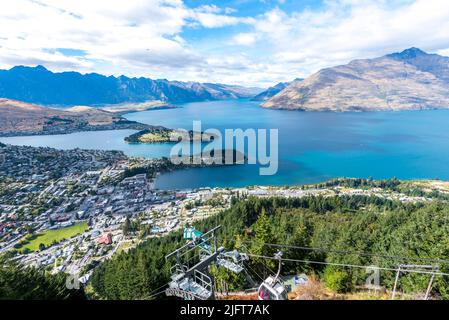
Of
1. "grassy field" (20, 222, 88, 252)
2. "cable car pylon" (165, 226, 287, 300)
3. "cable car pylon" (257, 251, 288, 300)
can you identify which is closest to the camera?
"cable car pylon" (257, 251, 288, 300)

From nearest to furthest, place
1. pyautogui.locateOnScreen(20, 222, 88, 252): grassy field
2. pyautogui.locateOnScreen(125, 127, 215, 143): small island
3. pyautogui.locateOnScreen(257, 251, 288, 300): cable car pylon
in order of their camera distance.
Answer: pyautogui.locateOnScreen(257, 251, 288, 300): cable car pylon < pyautogui.locateOnScreen(20, 222, 88, 252): grassy field < pyautogui.locateOnScreen(125, 127, 215, 143): small island

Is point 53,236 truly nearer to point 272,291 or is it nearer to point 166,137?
point 272,291

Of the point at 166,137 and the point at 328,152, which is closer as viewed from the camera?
the point at 328,152

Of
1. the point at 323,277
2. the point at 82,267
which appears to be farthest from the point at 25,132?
the point at 323,277

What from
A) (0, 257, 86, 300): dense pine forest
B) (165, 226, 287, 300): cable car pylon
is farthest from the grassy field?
(165, 226, 287, 300): cable car pylon

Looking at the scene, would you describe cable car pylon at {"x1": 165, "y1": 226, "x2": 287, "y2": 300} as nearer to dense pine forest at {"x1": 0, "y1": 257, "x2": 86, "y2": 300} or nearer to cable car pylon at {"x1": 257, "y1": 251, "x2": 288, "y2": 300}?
cable car pylon at {"x1": 257, "y1": 251, "x2": 288, "y2": 300}

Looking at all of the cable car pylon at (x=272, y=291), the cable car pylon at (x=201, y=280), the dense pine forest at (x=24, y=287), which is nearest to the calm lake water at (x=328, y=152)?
the dense pine forest at (x=24, y=287)

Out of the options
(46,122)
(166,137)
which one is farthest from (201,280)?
(46,122)

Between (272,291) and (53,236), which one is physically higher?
(272,291)
